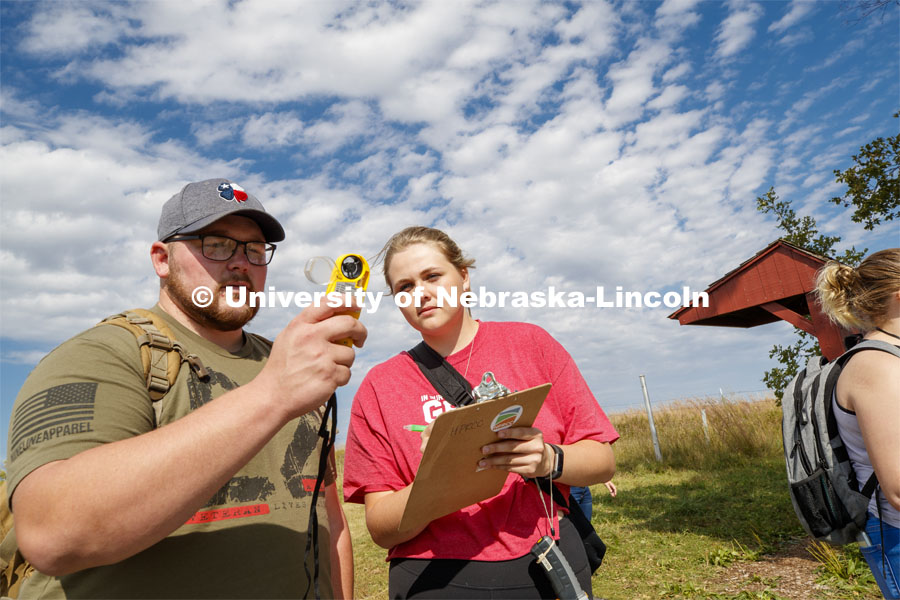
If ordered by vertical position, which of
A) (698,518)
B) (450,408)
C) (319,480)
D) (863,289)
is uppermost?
(863,289)

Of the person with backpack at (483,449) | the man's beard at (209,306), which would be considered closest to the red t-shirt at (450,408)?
the person with backpack at (483,449)

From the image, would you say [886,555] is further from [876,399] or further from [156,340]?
[156,340]

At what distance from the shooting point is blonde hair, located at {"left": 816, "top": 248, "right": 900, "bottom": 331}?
3.01 meters

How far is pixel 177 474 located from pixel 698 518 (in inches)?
370

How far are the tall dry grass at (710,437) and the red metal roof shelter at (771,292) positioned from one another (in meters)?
5.46

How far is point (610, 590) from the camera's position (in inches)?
254

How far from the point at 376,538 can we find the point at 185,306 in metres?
1.23

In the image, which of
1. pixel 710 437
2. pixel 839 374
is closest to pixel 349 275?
pixel 839 374

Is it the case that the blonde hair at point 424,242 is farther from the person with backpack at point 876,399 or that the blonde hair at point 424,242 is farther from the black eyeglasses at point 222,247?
the person with backpack at point 876,399

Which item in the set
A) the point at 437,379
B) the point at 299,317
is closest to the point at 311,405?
the point at 299,317

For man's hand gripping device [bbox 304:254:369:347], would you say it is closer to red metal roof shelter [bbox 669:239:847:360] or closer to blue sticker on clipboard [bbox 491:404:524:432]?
→ blue sticker on clipboard [bbox 491:404:524:432]

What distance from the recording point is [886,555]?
8.64ft

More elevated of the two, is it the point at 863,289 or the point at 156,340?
the point at 863,289

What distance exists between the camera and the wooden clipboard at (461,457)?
1.82m
